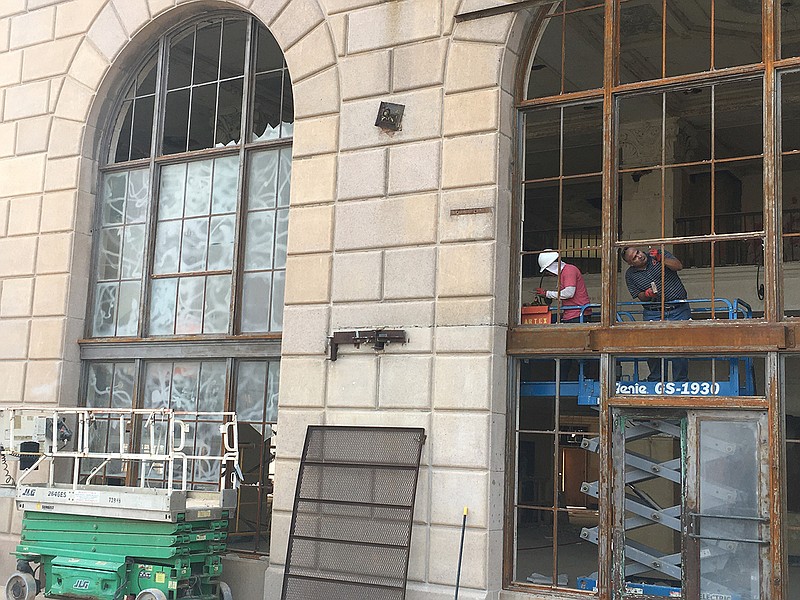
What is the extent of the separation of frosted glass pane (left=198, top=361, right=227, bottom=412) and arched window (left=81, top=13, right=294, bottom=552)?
2 centimetres

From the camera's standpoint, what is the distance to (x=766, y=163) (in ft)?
29.2

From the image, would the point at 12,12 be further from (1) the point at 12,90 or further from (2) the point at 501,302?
(2) the point at 501,302

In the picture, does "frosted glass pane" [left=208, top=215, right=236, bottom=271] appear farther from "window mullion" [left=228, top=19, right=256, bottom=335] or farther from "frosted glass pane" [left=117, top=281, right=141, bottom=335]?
"frosted glass pane" [left=117, top=281, right=141, bottom=335]

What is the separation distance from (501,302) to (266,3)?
5.16m

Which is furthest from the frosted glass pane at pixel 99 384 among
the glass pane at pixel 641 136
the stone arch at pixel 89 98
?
the glass pane at pixel 641 136

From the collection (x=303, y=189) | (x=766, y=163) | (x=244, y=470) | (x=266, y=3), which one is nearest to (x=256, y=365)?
(x=244, y=470)

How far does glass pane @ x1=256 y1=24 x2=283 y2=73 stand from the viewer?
12297 mm

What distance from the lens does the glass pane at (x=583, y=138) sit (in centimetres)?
1838

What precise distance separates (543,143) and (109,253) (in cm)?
1054

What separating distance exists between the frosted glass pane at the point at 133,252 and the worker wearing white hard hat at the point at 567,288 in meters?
5.95

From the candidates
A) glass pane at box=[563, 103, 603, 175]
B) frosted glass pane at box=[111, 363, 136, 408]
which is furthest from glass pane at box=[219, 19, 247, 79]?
glass pane at box=[563, 103, 603, 175]

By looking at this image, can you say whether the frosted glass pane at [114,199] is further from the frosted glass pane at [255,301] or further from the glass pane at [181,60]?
the frosted glass pane at [255,301]

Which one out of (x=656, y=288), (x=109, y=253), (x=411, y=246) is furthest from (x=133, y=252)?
(x=656, y=288)

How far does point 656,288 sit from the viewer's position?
9836 millimetres
